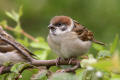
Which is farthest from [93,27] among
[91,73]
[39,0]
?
[91,73]

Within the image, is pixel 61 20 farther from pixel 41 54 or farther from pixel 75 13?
pixel 75 13

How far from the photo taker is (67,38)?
2811 mm

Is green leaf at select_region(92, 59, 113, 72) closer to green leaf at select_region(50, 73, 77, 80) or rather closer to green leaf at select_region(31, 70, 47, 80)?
green leaf at select_region(50, 73, 77, 80)

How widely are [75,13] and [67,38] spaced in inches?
124

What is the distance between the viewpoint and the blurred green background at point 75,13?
214 inches

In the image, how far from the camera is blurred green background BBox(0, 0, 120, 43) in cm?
545

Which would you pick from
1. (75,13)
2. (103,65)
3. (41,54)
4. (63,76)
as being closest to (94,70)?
(63,76)

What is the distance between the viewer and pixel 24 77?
221cm

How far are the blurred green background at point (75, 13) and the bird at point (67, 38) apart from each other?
2.16 m

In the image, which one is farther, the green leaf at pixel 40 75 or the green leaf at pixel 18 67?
the green leaf at pixel 18 67

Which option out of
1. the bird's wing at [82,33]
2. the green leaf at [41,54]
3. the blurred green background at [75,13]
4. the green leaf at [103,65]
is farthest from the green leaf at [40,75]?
the blurred green background at [75,13]

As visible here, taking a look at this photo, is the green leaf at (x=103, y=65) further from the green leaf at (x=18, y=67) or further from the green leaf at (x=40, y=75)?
the green leaf at (x=18, y=67)

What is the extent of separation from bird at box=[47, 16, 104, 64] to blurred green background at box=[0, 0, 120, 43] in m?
2.16

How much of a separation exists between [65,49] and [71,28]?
0.89 feet
